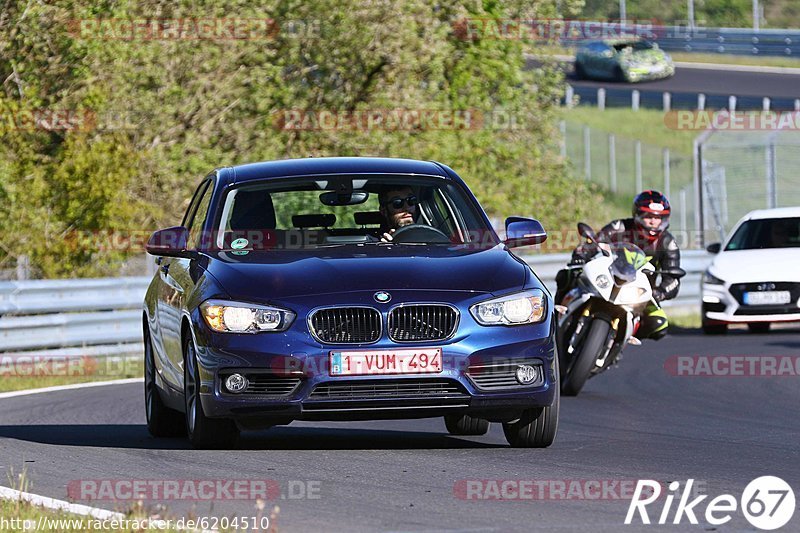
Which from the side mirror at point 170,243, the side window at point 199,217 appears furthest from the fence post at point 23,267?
the side mirror at point 170,243

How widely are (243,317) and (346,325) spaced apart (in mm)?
532

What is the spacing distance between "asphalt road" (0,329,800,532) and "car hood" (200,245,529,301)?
0.89 m

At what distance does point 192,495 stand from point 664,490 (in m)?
2.06

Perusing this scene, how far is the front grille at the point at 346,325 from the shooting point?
8430 millimetres

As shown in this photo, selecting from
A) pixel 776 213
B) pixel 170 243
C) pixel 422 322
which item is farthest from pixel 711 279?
pixel 422 322

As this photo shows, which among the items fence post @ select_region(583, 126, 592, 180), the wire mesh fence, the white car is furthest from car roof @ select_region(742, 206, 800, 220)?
the wire mesh fence

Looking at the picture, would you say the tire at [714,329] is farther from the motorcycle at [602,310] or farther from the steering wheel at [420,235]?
the steering wheel at [420,235]

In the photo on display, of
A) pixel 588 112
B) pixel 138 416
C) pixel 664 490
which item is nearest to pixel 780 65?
pixel 588 112

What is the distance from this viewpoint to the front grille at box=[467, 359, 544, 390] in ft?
28.0

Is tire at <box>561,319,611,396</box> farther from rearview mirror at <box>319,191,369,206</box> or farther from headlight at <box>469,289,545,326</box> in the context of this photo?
headlight at <box>469,289,545,326</box>

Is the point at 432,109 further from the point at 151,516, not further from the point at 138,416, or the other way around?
the point at 151,516

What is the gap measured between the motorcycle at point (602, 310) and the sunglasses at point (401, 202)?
10.8 feet

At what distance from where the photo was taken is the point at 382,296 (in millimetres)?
8453

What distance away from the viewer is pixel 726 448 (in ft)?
30.7
